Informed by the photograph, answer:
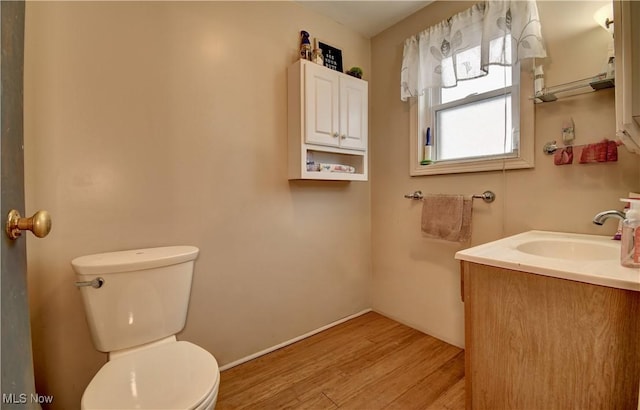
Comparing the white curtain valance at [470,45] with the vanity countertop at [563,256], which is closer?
the vanity countertop at [563,256]

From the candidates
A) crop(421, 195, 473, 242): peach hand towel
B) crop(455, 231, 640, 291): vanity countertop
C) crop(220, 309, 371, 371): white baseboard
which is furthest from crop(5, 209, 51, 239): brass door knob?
crop(421, 195, 473, 242): peach hand towel

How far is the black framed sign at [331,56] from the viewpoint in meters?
2.04

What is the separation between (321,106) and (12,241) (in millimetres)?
1608

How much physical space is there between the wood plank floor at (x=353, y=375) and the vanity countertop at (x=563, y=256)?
86cm

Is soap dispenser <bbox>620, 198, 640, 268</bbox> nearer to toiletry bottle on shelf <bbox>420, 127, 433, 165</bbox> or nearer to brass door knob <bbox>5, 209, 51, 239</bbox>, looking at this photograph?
toiletry bottle on shelf <bbox>420, 127, 433, 165</bbox>

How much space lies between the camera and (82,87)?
1.24m

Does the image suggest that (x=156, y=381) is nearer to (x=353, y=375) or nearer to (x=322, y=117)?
(x=353, y=375)

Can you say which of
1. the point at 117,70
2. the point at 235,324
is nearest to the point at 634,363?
the point at 235,324

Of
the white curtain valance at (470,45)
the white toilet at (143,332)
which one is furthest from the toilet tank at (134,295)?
the white curtain valance at (470,45)

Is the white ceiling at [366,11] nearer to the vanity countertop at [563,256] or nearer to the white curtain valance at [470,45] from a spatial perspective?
the white curtain valance at [470,45]

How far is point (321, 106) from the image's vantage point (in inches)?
72.1

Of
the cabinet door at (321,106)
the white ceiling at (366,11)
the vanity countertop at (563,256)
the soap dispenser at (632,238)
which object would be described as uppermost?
the white ceiling at (366,11)

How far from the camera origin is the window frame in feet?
4.98

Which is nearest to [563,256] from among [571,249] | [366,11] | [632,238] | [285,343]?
[571,249]
